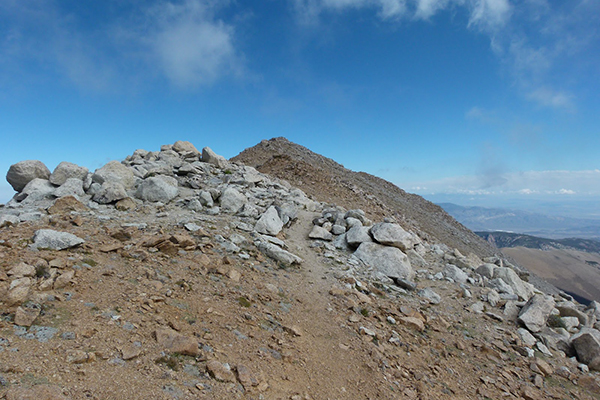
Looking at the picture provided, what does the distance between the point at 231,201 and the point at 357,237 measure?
19.3 ft

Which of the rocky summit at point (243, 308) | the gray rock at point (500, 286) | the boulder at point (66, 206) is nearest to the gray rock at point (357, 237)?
the rocky summit at point (243, 308)

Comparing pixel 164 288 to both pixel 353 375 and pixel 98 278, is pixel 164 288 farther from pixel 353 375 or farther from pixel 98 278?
pixel 353 375

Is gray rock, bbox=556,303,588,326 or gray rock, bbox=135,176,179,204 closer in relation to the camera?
gray rock, bbox=556,303,588,326

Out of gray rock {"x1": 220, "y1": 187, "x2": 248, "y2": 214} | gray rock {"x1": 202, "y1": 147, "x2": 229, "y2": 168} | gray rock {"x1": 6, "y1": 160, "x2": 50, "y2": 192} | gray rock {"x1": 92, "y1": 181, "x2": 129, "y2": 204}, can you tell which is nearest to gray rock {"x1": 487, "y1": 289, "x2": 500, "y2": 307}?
gray rock {"x1": 220, "y1": 187, "x2": 248, "y2": 214}

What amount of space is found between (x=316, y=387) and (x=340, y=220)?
9.29m

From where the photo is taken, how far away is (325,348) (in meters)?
6.78

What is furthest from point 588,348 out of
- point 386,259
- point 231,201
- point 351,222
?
point 231,201

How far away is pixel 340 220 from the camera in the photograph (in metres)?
14.3

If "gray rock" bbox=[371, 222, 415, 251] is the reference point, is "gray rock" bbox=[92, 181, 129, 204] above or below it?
above

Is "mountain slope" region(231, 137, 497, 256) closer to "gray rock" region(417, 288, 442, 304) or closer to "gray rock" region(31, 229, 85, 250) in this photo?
"gray rock" region(417, 288, 442, 304)

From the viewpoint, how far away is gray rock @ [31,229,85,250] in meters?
7.50

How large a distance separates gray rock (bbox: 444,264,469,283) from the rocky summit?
89mm

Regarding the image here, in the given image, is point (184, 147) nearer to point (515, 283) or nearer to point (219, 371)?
point (219, 371)

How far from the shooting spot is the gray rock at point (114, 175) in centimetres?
1323
